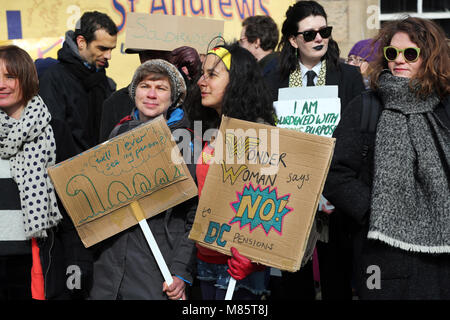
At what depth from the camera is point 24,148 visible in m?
3.07

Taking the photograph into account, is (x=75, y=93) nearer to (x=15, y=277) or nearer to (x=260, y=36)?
(x=260, y=36)

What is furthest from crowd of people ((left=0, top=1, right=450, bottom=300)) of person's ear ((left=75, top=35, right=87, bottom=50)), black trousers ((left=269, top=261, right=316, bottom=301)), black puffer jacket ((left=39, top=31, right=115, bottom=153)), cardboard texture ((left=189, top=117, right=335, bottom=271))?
person's ear ((left=75, top=35, right=87, bottom=50))

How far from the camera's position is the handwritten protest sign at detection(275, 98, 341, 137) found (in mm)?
3699

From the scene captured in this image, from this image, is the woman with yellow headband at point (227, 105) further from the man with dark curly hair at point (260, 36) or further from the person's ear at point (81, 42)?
the man with dark curly hair at point (260, 36)

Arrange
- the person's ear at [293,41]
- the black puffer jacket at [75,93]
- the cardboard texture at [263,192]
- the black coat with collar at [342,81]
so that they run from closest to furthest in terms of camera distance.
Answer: the cardboard texture at [263,192] → the black coat with collar at [342,81] → the person's ear at [293,41] → the black puffer jacket at [75,93]

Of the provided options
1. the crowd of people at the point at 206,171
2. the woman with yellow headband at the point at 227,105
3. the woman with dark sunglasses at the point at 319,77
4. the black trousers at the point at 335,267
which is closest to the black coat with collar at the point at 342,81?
the woman with dark sunglasses at the point at 319,77

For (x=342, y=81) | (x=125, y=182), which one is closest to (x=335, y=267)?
(x=342, y=81)

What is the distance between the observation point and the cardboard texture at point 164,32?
546 cm

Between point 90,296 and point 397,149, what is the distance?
1.68m

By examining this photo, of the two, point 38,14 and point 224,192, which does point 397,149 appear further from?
point 38,14

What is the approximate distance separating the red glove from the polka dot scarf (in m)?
0.94

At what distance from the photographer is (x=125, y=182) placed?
2.95 meters

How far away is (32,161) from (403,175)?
1804mm

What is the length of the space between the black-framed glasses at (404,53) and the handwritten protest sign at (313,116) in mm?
749
